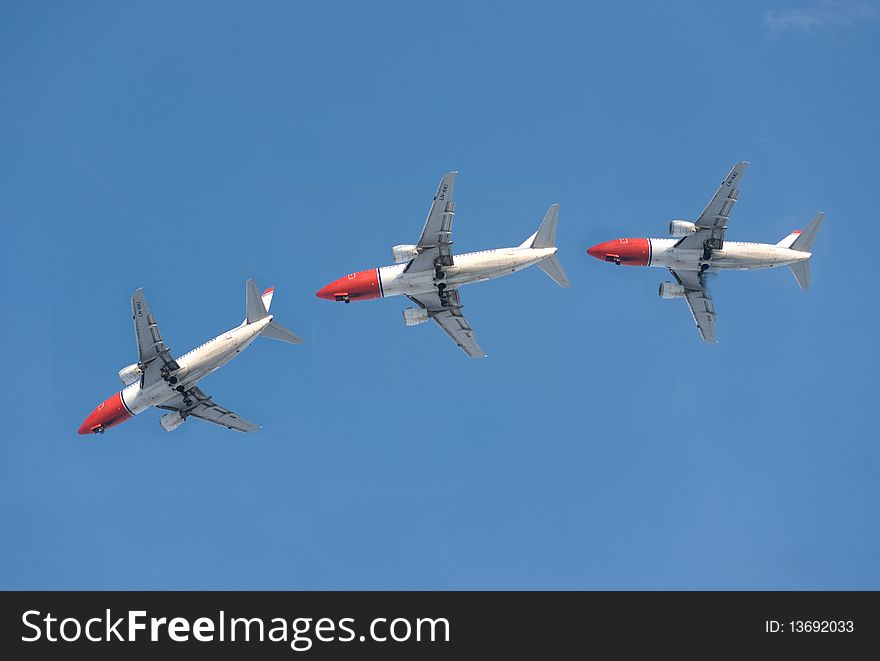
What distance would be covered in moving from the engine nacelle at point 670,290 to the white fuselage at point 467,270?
50.0 feet

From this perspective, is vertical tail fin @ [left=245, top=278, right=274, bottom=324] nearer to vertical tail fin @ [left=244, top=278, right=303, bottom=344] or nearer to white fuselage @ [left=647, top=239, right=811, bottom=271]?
vertical tail fin @ [left=244, top=278, right=303, bottom=344]

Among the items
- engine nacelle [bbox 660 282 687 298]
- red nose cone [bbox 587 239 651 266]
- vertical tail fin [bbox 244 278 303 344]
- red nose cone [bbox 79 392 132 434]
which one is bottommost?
red nose cone [bbox 79 392 132 434]

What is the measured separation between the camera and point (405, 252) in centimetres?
10350

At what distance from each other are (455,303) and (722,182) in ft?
96.0

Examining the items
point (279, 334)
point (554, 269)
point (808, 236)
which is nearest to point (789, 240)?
point (808, 236)

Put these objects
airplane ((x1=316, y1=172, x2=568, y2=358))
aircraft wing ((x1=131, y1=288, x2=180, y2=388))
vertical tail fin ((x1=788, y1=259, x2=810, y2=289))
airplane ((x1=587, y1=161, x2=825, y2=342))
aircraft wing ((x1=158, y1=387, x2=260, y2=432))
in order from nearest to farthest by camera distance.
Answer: aircraft wing ((x1=131, y1=288, x2=180, y2=388)) → airplane ((x1=316, y1=172, x2=568, y2=358)) → airplane ((x1=587, y1=161, x2=825, y2=342)) → vertical tail fin ((x1=788, y1=259, x2=810, y2=289)) → aircraft wing ((x1=158, y1=387, x2=260, y2=432))

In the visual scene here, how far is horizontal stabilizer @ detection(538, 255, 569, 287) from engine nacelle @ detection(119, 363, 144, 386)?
4018 cm

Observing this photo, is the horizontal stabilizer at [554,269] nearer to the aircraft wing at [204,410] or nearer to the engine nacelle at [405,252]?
the engine nacelle at [405,252]

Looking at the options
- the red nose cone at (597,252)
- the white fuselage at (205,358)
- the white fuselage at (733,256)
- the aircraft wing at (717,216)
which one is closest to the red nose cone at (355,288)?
the white fuselage at (205,358)

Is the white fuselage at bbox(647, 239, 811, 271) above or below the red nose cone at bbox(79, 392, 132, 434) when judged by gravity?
above

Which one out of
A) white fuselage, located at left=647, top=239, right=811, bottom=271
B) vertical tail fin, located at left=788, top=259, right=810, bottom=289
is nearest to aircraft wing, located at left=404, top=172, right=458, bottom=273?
white fuselage, located at left=647, top=239, right=811, bottom=271

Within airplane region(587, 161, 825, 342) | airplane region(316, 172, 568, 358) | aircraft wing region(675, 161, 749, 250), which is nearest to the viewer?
airplane region(316, 172, 568, 358)

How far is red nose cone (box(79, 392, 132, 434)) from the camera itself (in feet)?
356
